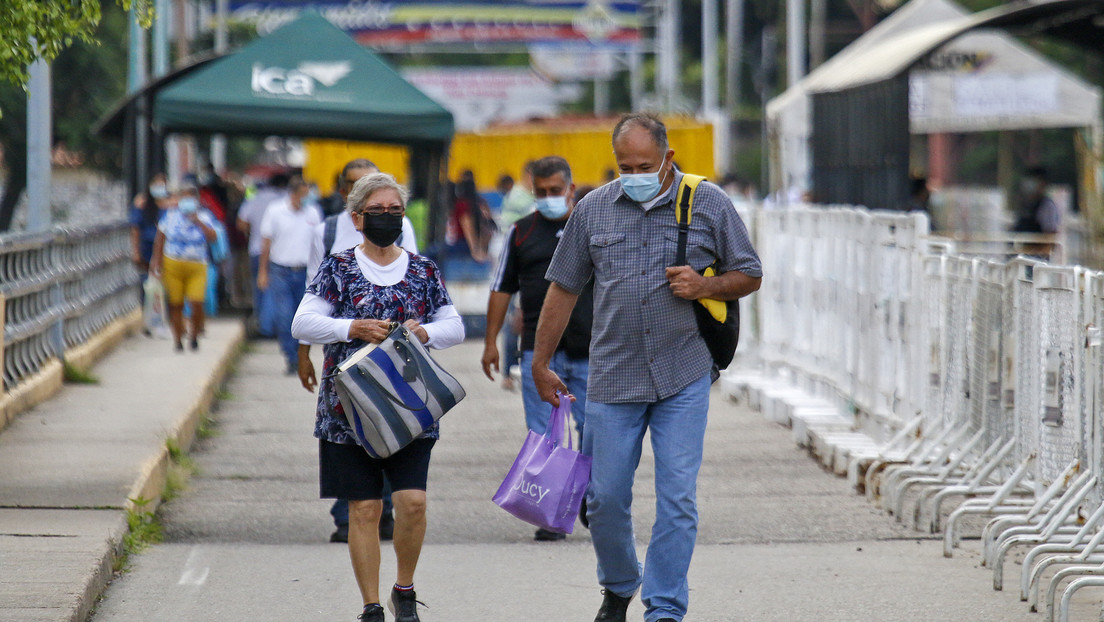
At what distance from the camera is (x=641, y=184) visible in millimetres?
5566

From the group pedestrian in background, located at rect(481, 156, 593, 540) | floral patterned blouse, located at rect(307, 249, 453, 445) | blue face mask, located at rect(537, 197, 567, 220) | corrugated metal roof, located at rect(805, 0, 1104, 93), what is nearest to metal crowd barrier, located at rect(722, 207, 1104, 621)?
pedestrian in background, located at rect(481, 156, 593, 540)

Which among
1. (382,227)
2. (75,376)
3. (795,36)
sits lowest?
(75,376)

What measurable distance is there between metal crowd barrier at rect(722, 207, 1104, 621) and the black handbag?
1.52 m

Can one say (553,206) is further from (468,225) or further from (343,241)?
(468,225)

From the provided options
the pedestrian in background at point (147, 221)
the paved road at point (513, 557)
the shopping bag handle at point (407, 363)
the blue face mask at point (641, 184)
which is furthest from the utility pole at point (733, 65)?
the shopping bag handle at point (407, 363)

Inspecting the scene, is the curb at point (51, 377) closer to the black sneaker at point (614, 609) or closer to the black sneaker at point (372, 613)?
the black sneaker at point (372, 613)

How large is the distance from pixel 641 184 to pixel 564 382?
2481mm

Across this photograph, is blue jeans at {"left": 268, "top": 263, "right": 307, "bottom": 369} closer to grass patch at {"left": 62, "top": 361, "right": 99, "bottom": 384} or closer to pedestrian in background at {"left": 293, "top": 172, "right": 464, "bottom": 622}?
grass patch at {"left": 62, "top": 361, "right": 99, "bottom": 384}

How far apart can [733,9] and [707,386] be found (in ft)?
136

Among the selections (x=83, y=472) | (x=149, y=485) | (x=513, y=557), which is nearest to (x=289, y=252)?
(x=83, y=472)

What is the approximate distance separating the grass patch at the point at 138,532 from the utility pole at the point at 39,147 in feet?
16.9

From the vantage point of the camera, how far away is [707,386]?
Result: 5691 millimetres

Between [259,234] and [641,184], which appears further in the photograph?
[259,234]

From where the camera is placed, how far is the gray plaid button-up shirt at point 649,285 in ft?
18.4
